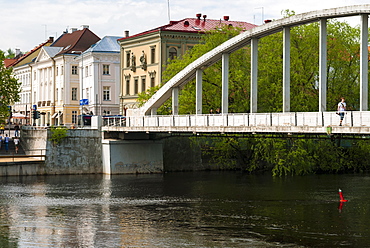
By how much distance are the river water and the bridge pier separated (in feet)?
10.5

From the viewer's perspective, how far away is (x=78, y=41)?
100 meters

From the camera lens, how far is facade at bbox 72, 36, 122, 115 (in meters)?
89.9

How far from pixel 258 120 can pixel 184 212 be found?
748 centimetres

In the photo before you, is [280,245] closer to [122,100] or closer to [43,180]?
[43,180]

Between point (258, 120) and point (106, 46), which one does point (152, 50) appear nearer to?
point (106, 46)

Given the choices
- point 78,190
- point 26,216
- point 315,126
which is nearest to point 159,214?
point 26,216

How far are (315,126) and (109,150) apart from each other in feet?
75.4

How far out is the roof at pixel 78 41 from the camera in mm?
99000

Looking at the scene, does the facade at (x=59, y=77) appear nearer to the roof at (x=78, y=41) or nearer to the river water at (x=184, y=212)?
the roof at (x=78, y=41)

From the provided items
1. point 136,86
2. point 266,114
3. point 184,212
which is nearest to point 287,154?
point 266,114

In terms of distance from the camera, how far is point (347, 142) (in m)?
59.5

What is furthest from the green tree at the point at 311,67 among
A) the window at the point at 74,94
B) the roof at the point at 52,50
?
the roof at the point at 52,50

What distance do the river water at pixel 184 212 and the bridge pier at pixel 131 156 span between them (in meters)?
3.19

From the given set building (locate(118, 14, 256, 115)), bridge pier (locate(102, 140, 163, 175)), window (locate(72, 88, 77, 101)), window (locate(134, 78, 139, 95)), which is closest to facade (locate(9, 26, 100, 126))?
window (locate(72, 88, 77, 101))
